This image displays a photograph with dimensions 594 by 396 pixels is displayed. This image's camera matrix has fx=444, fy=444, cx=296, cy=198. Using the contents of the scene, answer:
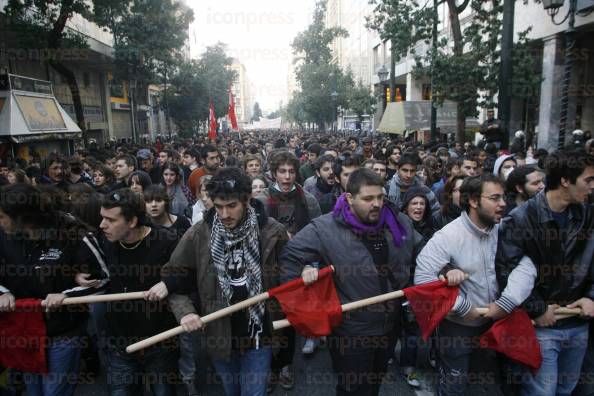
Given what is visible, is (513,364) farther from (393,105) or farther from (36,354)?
(393,105)

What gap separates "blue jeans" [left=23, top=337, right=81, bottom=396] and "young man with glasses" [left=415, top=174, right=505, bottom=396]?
7.99ft

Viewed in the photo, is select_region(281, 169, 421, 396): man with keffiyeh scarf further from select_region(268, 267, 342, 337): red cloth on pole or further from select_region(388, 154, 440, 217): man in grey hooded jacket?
select_region(388, 154, 440, 217): man in grey hooded jacket

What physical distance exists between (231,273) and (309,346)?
2152mm

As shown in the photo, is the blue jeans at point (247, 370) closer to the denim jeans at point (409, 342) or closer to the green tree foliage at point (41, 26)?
the denim jeans at point (409, 342)

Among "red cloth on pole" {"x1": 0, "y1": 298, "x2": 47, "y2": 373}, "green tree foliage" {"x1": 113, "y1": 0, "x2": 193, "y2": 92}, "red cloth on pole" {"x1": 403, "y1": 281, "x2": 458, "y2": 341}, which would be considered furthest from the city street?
"green tree foliage" {"x1": 113, "y1": 0, "x2": 193, "y2": 92}

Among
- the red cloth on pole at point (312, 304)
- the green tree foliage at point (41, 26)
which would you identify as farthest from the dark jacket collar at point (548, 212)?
the green tree foliage at point (41, 26)

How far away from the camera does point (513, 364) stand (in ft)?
9.86

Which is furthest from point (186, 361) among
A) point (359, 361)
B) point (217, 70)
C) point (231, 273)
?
point (217, 70)

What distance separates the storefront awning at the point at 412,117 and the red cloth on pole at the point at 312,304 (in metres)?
12.4

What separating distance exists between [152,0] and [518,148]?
17.7 m

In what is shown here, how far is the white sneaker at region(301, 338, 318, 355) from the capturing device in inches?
182

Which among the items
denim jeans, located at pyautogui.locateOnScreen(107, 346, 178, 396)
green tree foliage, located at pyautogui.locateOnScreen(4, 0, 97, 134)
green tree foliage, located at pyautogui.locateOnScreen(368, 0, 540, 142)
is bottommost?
denim jeans, located at pyautogui.locateOnScreen(107, 346, 178, 396)

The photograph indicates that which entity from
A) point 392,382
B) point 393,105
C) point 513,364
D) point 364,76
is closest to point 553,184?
point 513,364

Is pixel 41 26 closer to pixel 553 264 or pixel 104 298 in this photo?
pixel 104 298
